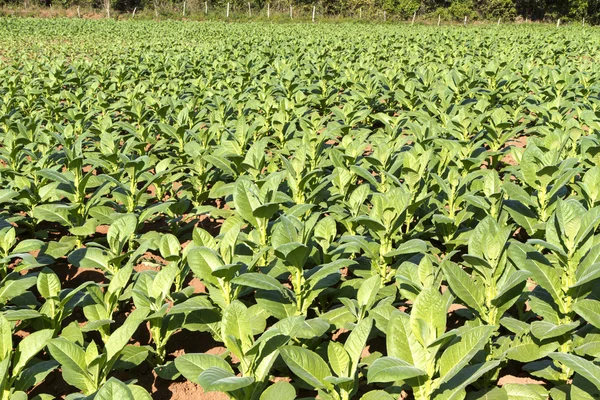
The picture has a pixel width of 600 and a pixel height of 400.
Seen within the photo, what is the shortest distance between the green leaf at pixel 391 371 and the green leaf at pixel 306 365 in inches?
12.3

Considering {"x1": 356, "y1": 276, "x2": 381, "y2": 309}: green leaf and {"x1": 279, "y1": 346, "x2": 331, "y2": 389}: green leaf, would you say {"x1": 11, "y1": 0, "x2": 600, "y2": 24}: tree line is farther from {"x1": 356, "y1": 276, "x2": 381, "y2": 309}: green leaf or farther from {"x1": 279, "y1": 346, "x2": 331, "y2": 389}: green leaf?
{"x1": 279, "y1": 346, "x2": 331, "y2": 389}: green leaf

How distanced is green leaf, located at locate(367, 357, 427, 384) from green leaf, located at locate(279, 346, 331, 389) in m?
0.31

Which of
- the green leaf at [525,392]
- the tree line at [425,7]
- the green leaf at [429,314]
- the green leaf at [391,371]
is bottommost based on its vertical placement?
the green leaf at [525,392]

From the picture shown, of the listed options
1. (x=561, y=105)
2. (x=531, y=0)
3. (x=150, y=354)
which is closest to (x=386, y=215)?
(x=150, y=354)

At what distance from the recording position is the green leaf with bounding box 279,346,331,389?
6.66ft

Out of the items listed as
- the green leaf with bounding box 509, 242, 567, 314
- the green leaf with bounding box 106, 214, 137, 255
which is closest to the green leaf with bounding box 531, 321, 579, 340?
the green leaf with bounding box 509, 242, 567, 314

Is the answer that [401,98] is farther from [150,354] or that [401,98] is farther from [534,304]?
[150,354]

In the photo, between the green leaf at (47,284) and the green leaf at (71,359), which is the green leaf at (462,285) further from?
the green leaf at (47,284)

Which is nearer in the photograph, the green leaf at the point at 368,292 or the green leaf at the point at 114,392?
the green leaf at the point at 114,392

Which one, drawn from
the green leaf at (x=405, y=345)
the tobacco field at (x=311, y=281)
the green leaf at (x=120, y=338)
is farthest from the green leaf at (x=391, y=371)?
the green leaf at (x=120, y=338)

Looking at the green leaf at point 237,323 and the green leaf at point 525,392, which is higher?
the green leaf at point 237,323

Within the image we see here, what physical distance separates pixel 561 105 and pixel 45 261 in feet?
22.7

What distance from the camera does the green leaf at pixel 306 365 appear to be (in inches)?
80.0

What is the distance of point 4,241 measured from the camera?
10.6 ft
